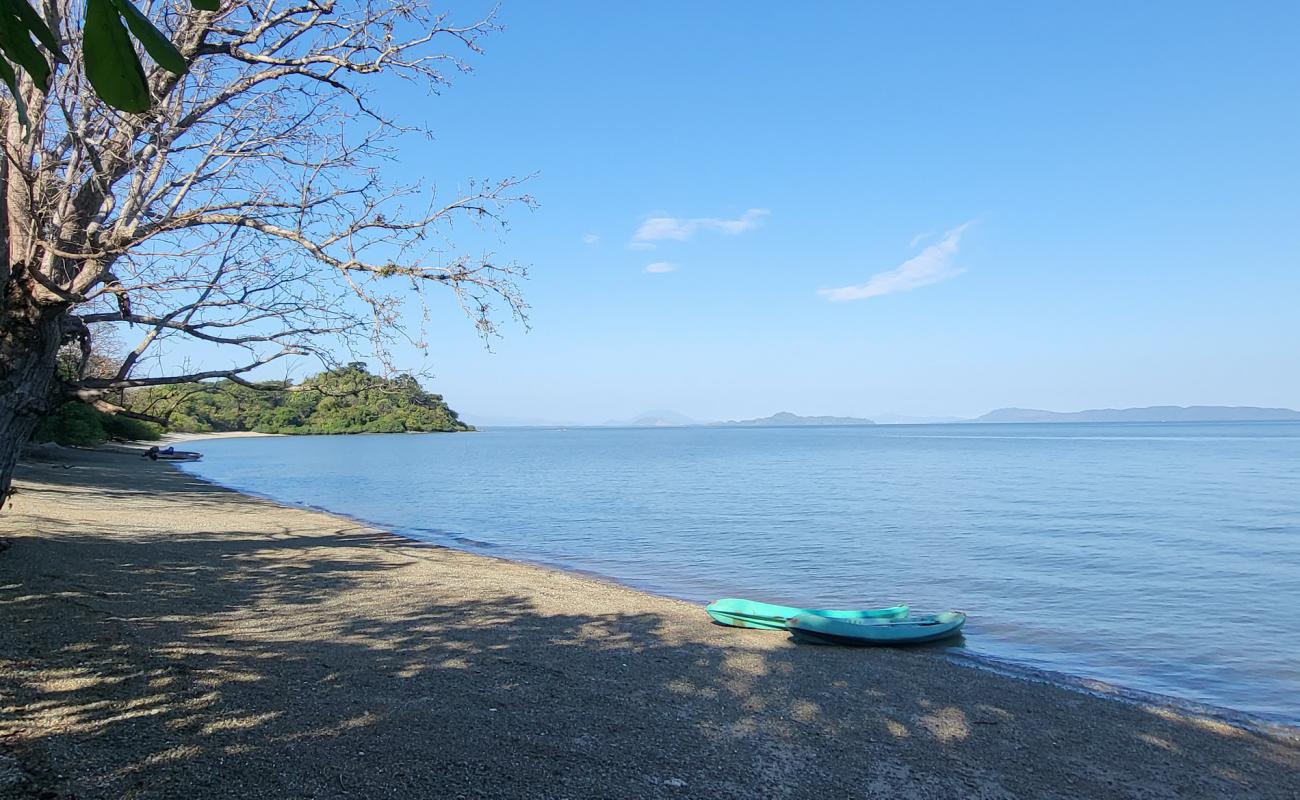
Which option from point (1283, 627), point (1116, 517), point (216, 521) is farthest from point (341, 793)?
point (1116, 517)

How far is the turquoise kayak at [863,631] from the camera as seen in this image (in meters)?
9.72

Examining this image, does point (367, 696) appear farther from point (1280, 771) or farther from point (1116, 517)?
point (1116, 517)

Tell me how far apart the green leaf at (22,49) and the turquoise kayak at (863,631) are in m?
9.52

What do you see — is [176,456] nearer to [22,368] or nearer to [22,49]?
[22,368]

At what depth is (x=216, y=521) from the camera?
1834 cm

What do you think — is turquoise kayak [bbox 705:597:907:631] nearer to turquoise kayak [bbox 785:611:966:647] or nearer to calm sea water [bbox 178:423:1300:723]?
turquoise kayak [bbox 785:611:966:647]

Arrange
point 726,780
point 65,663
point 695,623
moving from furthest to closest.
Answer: point 695,623, point 65,663, point 726,780

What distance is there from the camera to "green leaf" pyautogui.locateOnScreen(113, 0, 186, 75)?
50.9 inches

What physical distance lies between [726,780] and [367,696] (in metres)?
2.61

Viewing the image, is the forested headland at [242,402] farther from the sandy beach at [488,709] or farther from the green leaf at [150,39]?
the green leaf at [150,39]

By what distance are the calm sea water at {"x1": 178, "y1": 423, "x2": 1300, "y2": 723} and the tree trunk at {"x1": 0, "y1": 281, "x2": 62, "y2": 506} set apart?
33.2ft

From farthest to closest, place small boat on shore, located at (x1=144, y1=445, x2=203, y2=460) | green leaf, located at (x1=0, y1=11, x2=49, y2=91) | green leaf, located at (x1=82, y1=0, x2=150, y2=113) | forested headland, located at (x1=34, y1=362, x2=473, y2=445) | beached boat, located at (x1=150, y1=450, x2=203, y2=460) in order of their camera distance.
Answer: beached boat, located at (x1=150, y1=450, x2=203, y2=460)
small boat on shore, located at (x1=144, y1=445, x2=203, y2=460)
forested headland, located at (x1=34, y1=362, x2=473, y2=445)
green leaf, located at (x1=0, y1=11, x2=49, y2=91)
green leaf, located at (x1=82, y1=0, x2=150, y2=113)

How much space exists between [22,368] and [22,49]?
6.98 m

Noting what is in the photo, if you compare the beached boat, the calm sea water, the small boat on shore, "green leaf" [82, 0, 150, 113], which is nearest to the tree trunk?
"green leaf" [82, 0, 150, 113]
